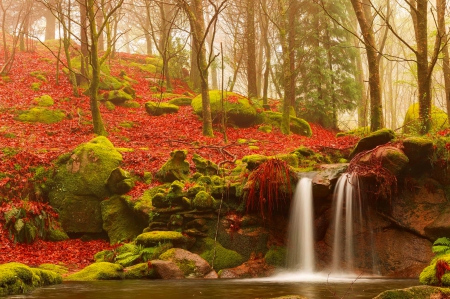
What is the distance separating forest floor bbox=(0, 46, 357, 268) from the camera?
1067 centimetres

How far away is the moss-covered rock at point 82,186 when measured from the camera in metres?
11.8

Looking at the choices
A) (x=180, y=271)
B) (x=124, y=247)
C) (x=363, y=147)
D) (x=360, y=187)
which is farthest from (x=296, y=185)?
(x=124, y=247)

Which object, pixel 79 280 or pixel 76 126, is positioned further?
pixel 76 126

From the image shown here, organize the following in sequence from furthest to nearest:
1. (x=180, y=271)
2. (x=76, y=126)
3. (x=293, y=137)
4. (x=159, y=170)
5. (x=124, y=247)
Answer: (x=293, y=137), (x=76, y=126), (x=159, y=170), (x=124, y=247), (x=180, y=271)

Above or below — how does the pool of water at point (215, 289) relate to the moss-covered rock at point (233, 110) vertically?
below

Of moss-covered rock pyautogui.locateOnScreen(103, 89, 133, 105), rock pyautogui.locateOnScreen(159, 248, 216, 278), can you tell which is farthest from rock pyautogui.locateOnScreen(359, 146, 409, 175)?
moss-covered rock pyautogui.locateOnScreen(103, 89, 133, 105)

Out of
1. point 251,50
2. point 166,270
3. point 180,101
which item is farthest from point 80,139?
point 251,50

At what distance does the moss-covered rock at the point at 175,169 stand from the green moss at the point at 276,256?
3.21 meters

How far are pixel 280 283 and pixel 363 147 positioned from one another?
15.4 ft

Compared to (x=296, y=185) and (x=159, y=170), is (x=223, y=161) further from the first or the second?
(x=296, y=185)

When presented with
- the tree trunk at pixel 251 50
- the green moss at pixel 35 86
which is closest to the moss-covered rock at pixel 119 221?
A: the green moss at pixel 35 86

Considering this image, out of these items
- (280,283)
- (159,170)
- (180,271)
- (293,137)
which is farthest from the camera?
(293,137)

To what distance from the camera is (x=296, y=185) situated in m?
10.0

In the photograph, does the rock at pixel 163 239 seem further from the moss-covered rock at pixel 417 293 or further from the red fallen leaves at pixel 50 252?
the moss-covered rock at pixel 417 293
